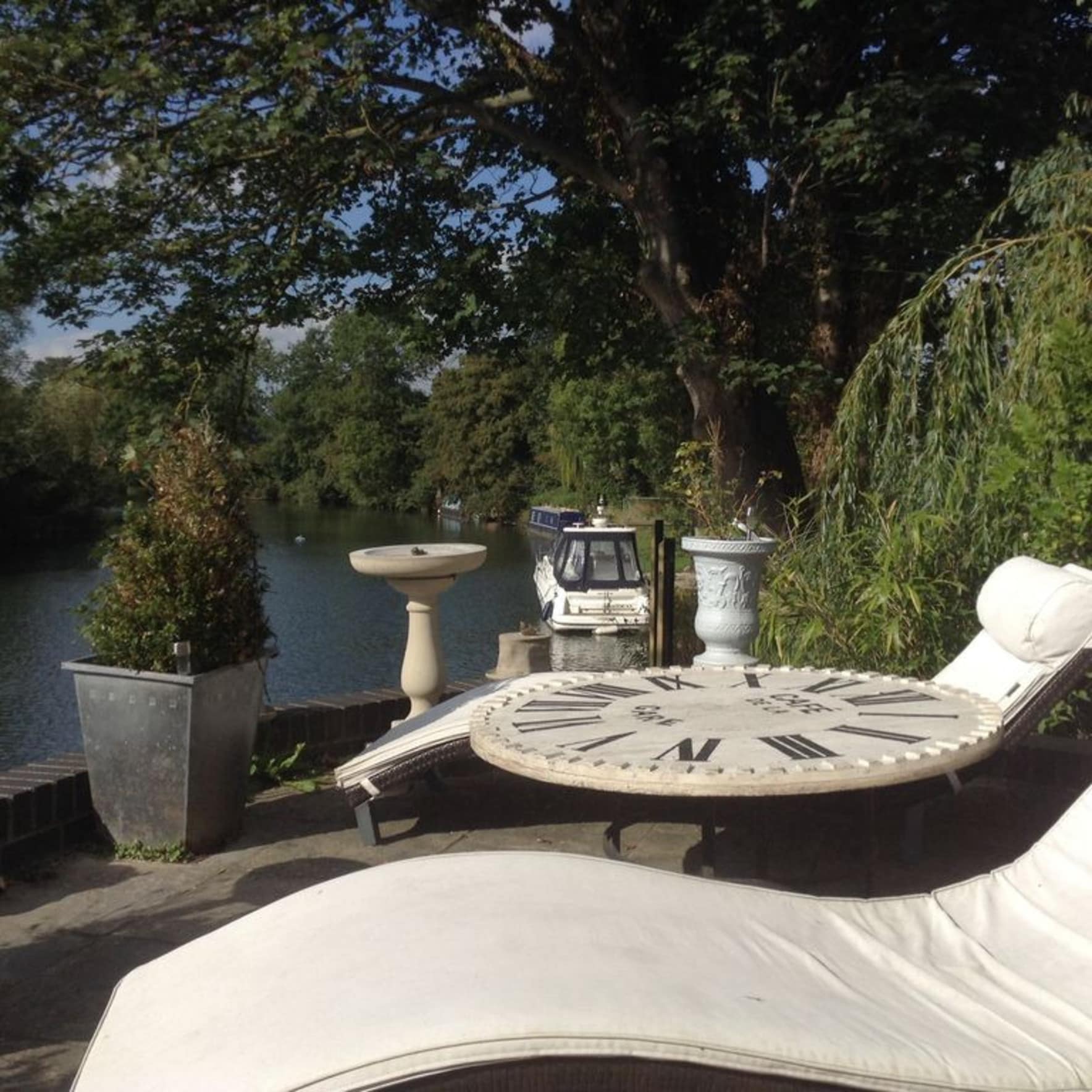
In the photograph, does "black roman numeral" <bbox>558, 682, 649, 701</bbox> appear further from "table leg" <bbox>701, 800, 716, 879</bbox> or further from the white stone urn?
the white stone urn

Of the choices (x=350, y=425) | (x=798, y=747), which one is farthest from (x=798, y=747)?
(x=350, y=425)

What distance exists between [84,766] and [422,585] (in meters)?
1.47

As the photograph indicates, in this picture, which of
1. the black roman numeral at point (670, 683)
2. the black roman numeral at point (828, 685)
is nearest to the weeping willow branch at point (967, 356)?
the black roman numeral at point (828, 685)

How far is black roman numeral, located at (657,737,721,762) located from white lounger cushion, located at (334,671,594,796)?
2.40 feet

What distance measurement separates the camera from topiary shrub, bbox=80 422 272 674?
3.81 metres

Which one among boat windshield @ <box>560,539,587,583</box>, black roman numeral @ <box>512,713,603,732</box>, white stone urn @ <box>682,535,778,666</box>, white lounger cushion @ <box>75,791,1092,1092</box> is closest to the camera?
white lounger cushion @ <box>75,791,1092,1092</box>

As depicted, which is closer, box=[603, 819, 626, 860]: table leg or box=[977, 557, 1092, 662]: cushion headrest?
box=[977, 557, 1092, 662]: cushion headrest

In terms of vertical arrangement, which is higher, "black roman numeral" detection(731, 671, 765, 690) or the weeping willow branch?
the weeping willow branch

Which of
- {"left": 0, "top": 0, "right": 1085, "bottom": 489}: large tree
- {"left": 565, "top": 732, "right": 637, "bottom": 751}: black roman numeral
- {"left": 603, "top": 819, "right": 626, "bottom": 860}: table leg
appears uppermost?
{"left": 0, "top": 0, "right": 1085, "bottom": 489}: large tree

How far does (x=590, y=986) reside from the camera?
1481 mm

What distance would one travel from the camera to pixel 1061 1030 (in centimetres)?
175

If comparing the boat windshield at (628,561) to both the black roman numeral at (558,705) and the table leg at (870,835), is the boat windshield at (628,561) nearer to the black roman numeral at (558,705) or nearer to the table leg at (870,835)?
the black roman numeral at (558,705)

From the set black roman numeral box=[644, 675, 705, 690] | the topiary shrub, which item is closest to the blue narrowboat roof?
the topiary shrub

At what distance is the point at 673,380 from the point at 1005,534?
12.2 m
